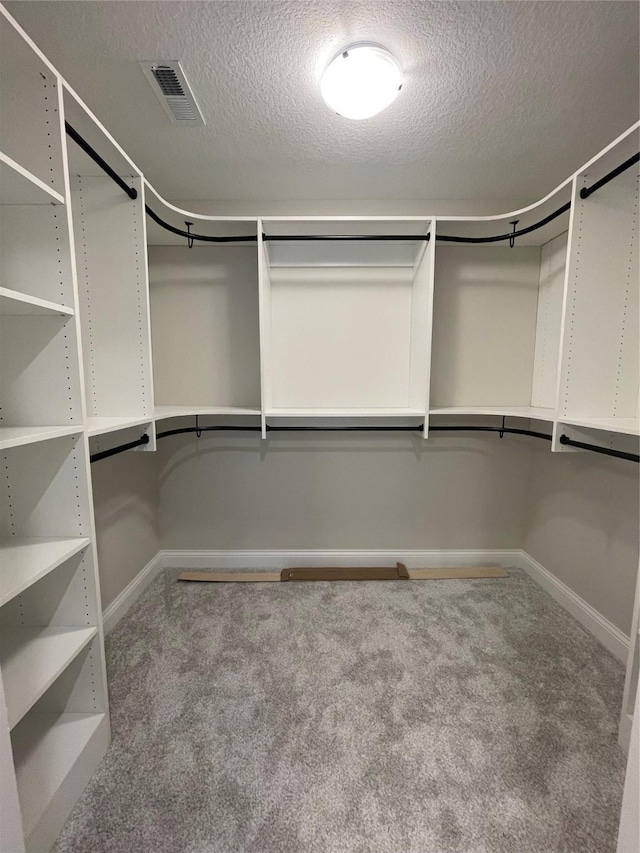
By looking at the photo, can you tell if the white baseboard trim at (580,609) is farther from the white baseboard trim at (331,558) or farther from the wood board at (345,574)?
the wood board at (345,574)

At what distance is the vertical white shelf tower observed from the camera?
37.9 inches

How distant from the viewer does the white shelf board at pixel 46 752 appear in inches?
38.5

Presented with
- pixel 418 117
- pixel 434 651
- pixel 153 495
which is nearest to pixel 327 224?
pixel 418 117

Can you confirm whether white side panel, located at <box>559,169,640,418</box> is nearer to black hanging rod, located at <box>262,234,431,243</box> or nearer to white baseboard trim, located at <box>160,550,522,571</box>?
black hanging rod, located at <box>262,234,431,243</box>

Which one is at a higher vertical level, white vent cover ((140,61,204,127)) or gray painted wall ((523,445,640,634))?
white vent cover ((140,61,204,127))

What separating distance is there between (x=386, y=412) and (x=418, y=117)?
140cm

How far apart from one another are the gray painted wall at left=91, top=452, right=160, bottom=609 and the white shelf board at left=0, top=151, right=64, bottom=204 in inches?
48.3

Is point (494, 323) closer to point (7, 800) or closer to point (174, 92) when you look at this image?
point (174, 92)

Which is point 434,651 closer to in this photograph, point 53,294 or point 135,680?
point 135,680

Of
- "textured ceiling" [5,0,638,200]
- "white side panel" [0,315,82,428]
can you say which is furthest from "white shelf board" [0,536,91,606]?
"textured ceiling" [5,0,638,200]

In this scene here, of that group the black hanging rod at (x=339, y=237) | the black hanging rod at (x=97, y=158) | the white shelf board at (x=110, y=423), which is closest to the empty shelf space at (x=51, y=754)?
the white shelf board at (x=110, y=423)

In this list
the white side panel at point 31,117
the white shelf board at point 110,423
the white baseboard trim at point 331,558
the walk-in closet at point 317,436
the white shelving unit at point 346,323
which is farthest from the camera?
the white baseboard trim at point 331,558

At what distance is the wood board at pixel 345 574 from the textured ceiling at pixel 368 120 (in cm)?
253

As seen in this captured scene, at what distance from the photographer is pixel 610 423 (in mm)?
1437
